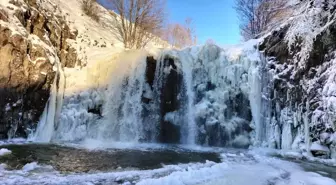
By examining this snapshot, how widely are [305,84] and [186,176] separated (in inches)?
225

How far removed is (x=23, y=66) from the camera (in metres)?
8.93

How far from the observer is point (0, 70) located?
846 cm

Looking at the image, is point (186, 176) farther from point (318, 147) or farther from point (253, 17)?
point (253, 17)

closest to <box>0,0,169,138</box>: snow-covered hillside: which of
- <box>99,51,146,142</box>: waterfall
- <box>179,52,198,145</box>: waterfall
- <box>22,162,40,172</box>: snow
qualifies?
<box>99,51,146,142</box>: waterfall

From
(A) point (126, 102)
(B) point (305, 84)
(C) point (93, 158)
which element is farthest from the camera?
(A) point (126, 102)

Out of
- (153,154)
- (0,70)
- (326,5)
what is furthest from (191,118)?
(0,70)

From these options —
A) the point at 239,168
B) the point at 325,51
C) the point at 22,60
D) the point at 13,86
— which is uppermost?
the point at 325,51

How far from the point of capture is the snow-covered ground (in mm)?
4359

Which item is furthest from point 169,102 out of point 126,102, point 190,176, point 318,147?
point 190,176

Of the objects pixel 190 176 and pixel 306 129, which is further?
pixel 306 129

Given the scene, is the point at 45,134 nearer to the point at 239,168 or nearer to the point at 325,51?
the point at 239,168

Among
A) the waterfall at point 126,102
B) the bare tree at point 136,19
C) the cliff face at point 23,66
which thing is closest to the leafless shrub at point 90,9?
the bare tree at point 136,19

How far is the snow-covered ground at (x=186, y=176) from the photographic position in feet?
14.3

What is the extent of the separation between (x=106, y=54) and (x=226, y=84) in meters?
5.00
